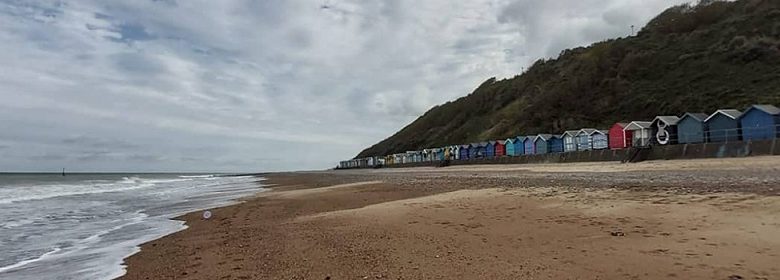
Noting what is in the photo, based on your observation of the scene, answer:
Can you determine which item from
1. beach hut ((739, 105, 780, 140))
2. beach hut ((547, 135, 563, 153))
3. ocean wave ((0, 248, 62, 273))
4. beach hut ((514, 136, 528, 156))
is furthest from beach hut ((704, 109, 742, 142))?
ocean wave ((0, 248, 62, 273))

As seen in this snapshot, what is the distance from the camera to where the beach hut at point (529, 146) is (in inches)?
2480

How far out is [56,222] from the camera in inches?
639

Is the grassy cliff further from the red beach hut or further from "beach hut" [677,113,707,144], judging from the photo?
the red beach hut

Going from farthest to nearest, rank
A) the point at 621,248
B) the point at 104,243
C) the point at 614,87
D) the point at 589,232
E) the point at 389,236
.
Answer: the point at 614,87 < the point at 104,243 < the point at 389,236 < the point at 589,232 < the point at 621,248

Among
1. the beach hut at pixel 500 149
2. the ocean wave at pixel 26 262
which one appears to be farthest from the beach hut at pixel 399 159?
the ocean wave at pixel 26 262

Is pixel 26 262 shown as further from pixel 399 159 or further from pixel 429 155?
pixel 399 159

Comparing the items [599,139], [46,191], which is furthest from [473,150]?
[46,191]

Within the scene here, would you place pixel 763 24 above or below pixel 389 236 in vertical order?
above

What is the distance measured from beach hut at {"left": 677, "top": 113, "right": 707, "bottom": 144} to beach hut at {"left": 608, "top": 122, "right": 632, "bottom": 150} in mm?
4459

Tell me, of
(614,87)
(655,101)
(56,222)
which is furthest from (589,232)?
(614,87)

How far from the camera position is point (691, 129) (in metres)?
41.2

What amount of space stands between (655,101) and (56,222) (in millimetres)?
65681

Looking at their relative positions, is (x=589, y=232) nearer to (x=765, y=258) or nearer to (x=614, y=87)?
(x=765, y=258)

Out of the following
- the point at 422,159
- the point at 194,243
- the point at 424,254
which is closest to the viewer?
the point at 424,254
